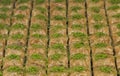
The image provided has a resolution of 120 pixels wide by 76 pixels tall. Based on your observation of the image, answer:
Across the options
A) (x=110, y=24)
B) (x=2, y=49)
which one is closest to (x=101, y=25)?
(x=110, y=24)

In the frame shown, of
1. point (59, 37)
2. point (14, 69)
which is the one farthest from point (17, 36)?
point (14, 69)

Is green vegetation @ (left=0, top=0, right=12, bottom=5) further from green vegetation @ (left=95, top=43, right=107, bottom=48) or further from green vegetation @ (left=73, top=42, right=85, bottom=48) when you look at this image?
green vegetation @ (left=95, top=43, right=107, bottom=48)

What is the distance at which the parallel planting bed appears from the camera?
69.9ft

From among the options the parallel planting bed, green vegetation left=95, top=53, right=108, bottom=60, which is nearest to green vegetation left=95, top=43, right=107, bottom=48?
the parallel planting bed

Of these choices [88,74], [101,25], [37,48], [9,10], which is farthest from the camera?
[9,10]

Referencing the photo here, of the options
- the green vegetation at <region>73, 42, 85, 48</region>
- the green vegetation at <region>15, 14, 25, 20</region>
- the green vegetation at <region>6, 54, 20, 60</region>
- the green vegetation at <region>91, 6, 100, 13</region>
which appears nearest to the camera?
the green vegetation at <region>6, 54, 20, 60</region>

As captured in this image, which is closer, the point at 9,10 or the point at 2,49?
the point at 2,49

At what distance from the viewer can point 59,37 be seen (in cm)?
2353

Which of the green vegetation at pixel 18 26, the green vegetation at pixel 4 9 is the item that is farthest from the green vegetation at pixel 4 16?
the green vegetation at pixel 18 26

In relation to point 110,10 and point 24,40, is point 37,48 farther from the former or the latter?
point 110,10

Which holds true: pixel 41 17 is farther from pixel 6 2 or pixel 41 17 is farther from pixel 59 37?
pixel 6 2

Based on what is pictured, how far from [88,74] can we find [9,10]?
31.7ft

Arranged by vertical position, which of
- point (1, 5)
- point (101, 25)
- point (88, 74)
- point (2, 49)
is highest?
point (1, 5)

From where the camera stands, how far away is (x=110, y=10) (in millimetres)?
25641
